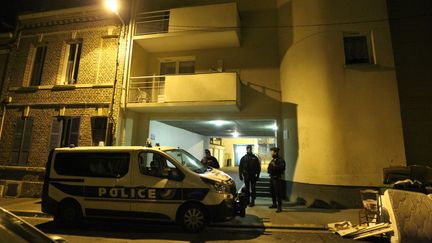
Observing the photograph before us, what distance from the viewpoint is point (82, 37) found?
37.5 ft

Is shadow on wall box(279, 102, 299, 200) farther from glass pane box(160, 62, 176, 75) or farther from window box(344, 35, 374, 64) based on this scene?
glass pane box(160, 62, 176, 75)

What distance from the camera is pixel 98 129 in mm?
10469

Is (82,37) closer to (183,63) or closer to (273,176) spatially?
(183,63)

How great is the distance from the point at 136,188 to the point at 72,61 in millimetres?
8321

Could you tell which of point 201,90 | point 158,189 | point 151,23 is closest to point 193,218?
point 158,189

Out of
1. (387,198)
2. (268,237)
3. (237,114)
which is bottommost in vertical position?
(268,237)

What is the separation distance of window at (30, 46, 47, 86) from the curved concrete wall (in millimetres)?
11045

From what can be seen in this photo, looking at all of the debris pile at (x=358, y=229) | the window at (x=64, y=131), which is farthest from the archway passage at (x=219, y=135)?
the debris pile at (x=358, y=229)

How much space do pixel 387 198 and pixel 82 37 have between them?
12380mm

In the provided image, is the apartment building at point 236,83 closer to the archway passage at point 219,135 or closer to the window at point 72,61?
the window at point 72,61

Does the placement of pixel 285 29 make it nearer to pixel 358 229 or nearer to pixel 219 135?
pixel 358 229

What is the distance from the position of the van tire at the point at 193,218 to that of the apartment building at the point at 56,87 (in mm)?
5454

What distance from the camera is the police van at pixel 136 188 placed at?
5.91 m

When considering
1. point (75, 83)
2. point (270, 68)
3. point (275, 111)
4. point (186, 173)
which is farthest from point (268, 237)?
point (75, 83)
